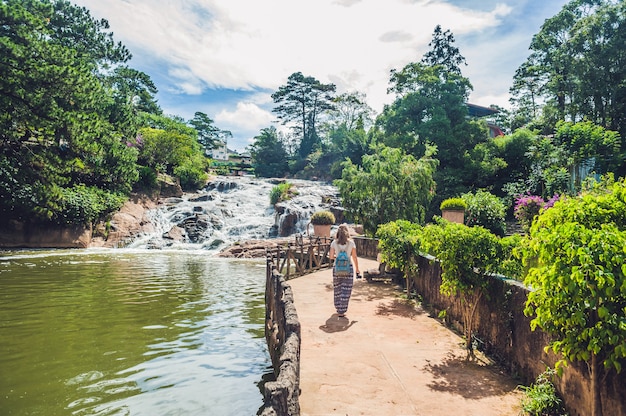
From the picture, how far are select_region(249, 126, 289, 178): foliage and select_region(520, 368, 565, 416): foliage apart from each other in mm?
55408

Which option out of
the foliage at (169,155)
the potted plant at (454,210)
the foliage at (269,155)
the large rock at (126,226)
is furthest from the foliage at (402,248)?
the foliage at (269,155)

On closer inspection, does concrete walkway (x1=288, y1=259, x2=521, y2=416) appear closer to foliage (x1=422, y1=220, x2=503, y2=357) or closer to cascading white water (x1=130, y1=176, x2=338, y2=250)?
foliage (x1=422, y1=220, x2=503, y2=357)

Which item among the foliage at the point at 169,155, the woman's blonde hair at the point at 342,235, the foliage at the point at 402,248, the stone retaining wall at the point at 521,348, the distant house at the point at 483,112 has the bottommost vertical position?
the stone retaining wall at the point at 521,348

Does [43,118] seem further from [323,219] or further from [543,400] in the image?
[543,400]

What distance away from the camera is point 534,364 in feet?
14.4

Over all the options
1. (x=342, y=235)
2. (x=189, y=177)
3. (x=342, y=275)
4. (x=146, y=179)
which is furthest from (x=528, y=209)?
(x=189, y=177)

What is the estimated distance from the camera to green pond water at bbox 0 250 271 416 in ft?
16.8

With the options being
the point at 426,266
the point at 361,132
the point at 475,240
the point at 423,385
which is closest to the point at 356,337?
the point at 423,385

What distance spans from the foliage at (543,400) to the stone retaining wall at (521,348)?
8 cm

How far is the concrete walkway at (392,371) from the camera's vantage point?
4008 mm

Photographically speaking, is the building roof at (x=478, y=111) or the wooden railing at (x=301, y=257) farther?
the building roof at (x=478, y=111)

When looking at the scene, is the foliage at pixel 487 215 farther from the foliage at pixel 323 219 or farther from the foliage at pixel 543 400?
the foliage at pixel 543 400

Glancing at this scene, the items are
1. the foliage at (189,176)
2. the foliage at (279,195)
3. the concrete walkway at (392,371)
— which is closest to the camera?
the concrete walkway at (392,371)

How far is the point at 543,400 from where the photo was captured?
3.86 metres
